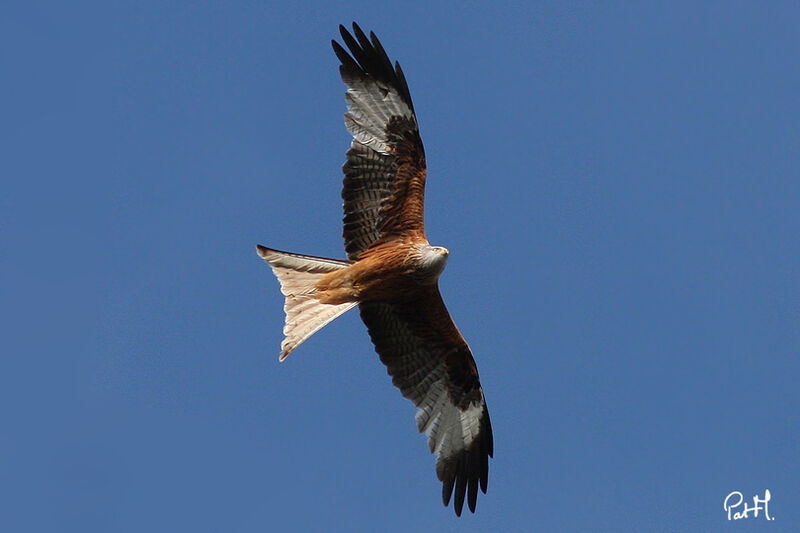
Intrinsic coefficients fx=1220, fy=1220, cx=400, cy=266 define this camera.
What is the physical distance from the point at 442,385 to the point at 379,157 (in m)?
2.71

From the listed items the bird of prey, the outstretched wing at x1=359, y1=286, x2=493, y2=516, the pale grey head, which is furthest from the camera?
the outstretched wing at x1=359, y1=286, x2=493, y2=516

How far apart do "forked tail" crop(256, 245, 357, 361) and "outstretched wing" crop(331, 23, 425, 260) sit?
0.41 metres

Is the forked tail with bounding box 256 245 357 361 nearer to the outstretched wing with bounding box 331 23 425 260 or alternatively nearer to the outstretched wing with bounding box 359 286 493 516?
the outstretched wing with bounding box 331 23 425 260

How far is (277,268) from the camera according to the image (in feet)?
42.6

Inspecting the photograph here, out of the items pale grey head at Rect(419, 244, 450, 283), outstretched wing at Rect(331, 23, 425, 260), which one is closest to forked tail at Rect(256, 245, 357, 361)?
outstretched wing at Rect(331, 23, 425, 260)

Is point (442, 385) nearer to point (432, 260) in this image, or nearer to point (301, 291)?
point (432, 260)

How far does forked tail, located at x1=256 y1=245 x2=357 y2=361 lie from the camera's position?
12805mm

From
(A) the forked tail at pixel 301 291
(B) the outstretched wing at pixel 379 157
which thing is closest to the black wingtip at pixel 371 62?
(B) the outstretched wing at pixel 379 157

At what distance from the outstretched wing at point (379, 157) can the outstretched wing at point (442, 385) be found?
0.93m

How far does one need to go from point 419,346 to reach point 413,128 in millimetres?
2409

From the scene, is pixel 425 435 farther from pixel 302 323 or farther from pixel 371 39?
pixel 371 39

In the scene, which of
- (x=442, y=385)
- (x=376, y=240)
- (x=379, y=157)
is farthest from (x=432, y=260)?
(x=442, y=385)

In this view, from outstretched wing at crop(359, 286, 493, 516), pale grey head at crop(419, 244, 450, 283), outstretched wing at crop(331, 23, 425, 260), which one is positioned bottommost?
outstretched wing at crop(359, 286, 493, 516)

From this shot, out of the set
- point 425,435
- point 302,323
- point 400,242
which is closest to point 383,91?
point 400,242
